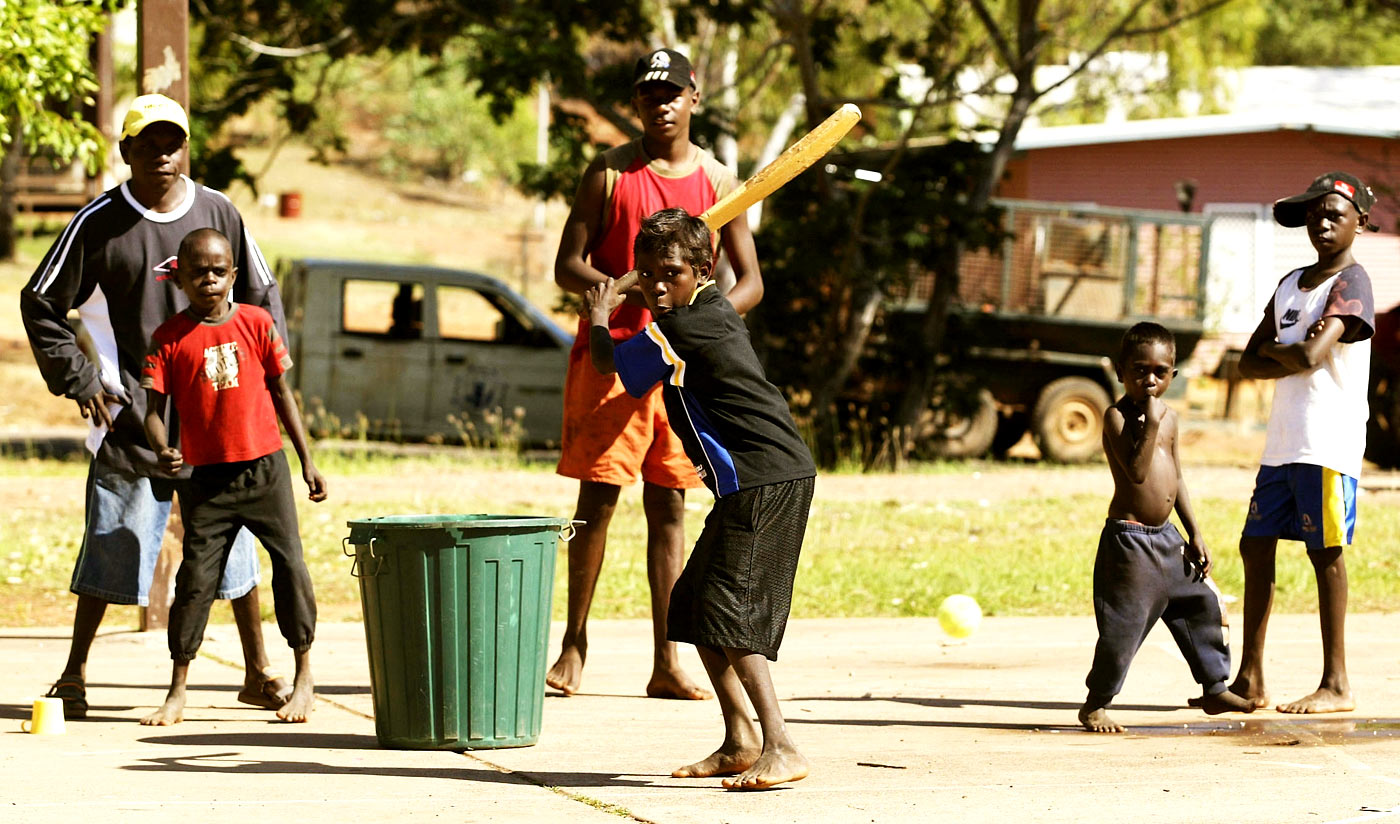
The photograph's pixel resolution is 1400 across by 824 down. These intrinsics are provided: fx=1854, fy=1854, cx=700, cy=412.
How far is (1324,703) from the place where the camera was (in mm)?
6305

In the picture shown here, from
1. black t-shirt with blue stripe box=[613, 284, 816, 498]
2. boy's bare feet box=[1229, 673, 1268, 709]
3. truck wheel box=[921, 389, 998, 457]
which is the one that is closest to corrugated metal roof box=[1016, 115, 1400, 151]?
truck wheel box=[921, 389, 998, 457]

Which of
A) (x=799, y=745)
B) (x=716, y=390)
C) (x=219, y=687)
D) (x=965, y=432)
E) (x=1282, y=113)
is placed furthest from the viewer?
(x=1282, y=113)

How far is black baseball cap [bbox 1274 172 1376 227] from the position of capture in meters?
6.38

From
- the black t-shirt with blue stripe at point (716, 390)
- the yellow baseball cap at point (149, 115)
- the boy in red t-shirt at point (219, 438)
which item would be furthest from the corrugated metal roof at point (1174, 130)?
the black t-shirt with blue stripe at point (716, 390)

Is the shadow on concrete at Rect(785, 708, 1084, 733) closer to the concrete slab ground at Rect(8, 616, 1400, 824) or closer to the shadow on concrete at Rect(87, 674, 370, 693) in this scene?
the concrete slab ground at Rect(8, 616, 1400, 824)

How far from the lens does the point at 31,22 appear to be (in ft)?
28.6

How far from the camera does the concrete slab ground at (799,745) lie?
15.6 ft

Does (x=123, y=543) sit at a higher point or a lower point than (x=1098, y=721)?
higher

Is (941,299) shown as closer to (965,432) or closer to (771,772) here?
(965,432)

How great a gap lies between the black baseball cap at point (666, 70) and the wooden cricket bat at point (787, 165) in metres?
0.65

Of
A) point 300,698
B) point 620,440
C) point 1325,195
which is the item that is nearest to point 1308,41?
point 1325,195

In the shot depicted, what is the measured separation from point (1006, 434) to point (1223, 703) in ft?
39.8

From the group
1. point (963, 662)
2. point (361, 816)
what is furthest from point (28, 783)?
point (963, 662)

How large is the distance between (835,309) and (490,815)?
12.6 m
